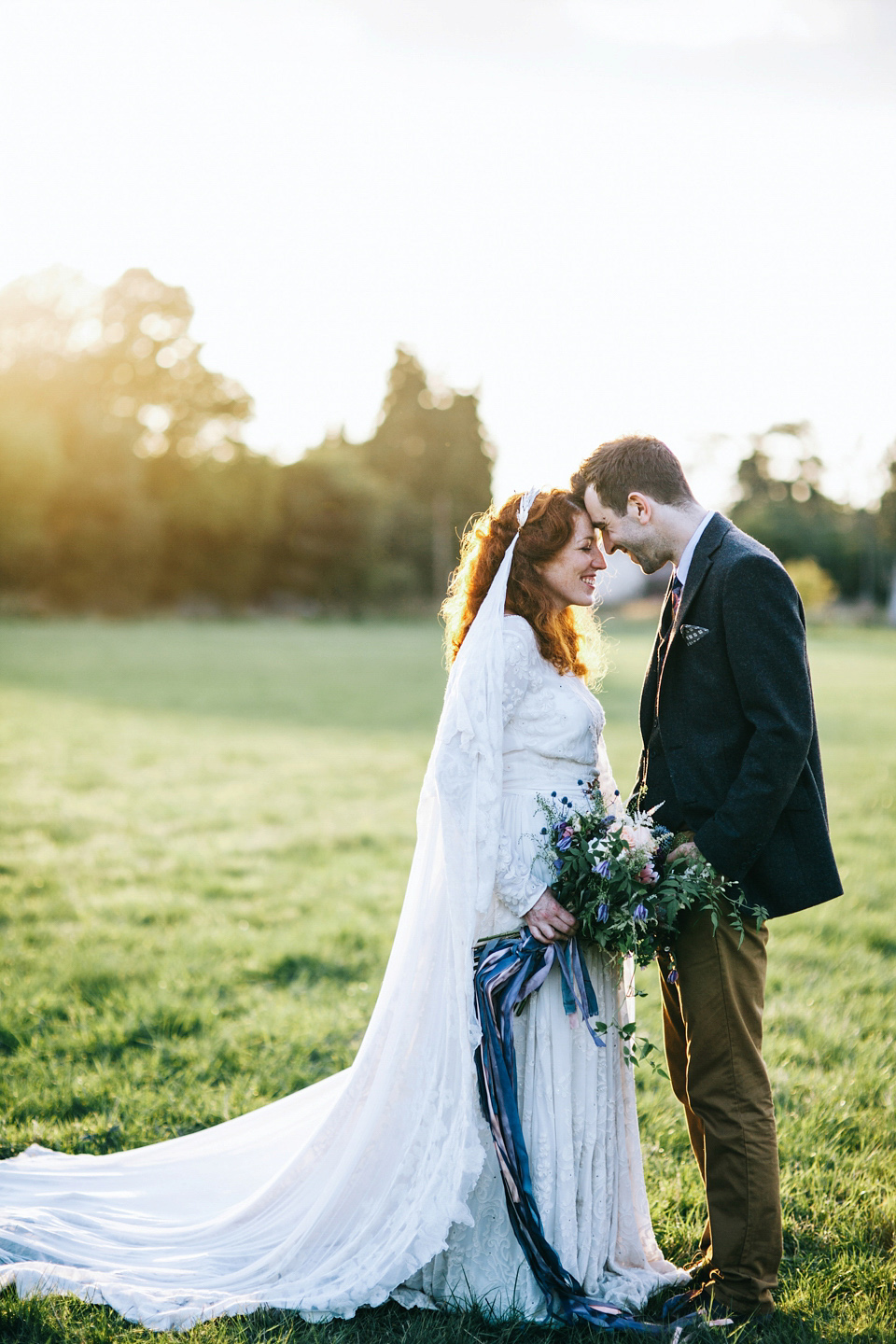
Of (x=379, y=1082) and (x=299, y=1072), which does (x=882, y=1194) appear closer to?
(x=379, y=1082)

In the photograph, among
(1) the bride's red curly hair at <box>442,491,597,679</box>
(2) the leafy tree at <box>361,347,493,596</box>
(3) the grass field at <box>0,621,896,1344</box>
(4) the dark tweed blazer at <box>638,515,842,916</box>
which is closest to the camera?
(4) the dark tweed blazer at <box>638,515,842,916</box>

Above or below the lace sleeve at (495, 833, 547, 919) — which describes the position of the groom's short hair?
above

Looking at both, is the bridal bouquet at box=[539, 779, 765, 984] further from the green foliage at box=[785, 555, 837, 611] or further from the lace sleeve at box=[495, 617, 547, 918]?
the green foliage at box=[785, 555, 837, 611]

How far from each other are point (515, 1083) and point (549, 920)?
511 millimetres

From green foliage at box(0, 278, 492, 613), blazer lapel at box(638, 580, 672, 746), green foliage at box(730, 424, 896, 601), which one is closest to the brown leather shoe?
blazer lapel at box(638, 580, 672, 746)

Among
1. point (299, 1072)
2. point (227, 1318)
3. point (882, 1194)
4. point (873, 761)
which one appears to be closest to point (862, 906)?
point (882, 1194)

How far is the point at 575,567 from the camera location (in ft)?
11.1

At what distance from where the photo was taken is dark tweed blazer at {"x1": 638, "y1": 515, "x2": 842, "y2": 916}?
2914mm

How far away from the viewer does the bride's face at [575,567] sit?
336 centimetres

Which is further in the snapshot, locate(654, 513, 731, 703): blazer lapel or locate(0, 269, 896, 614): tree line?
locate(0, 269, 896, 614): tree line

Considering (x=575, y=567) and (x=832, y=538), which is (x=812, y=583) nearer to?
(x=832, y=538)

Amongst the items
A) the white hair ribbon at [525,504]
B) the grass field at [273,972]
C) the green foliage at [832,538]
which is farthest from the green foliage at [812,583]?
the white hair ribbon at [525,504]

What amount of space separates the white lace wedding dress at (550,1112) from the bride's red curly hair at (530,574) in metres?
0.07

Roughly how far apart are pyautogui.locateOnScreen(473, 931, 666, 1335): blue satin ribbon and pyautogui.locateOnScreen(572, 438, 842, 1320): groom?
33 centimetres
